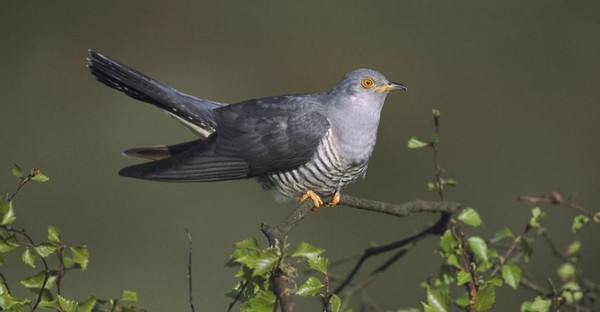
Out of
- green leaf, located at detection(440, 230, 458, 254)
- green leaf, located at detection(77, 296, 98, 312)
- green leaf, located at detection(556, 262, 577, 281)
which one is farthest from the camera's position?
green leaf, located at detection(556, 262, 577, 281)

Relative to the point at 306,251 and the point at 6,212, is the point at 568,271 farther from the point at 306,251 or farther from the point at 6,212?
the point at 6,212

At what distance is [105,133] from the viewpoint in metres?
5.87

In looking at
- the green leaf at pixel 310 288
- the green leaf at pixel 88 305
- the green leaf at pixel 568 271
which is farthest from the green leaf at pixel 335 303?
the green leaf at pixel 568 271

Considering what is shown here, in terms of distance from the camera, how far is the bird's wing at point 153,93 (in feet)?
7.77

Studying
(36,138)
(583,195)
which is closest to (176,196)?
(36,138)

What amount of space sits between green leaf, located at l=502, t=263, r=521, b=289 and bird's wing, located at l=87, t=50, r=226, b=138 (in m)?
1.09

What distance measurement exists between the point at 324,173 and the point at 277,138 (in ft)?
0.53

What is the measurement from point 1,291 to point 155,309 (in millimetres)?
2871

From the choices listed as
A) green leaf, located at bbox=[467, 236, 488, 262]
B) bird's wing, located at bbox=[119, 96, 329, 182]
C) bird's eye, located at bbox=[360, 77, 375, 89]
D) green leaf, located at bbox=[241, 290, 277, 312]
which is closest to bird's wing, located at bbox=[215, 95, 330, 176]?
bird's wing, located at bbox=[119, 96, 329, 182]

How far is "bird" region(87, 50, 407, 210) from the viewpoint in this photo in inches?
90.3

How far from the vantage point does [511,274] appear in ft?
5.29

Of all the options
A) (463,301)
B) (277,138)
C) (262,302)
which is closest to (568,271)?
(463,301)

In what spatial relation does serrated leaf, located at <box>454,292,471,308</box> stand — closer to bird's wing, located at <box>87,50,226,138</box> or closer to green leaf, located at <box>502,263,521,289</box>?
green leaf, located at <box>502,263,521,289</box>

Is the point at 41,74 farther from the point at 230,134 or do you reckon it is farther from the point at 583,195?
the point at 230,134
